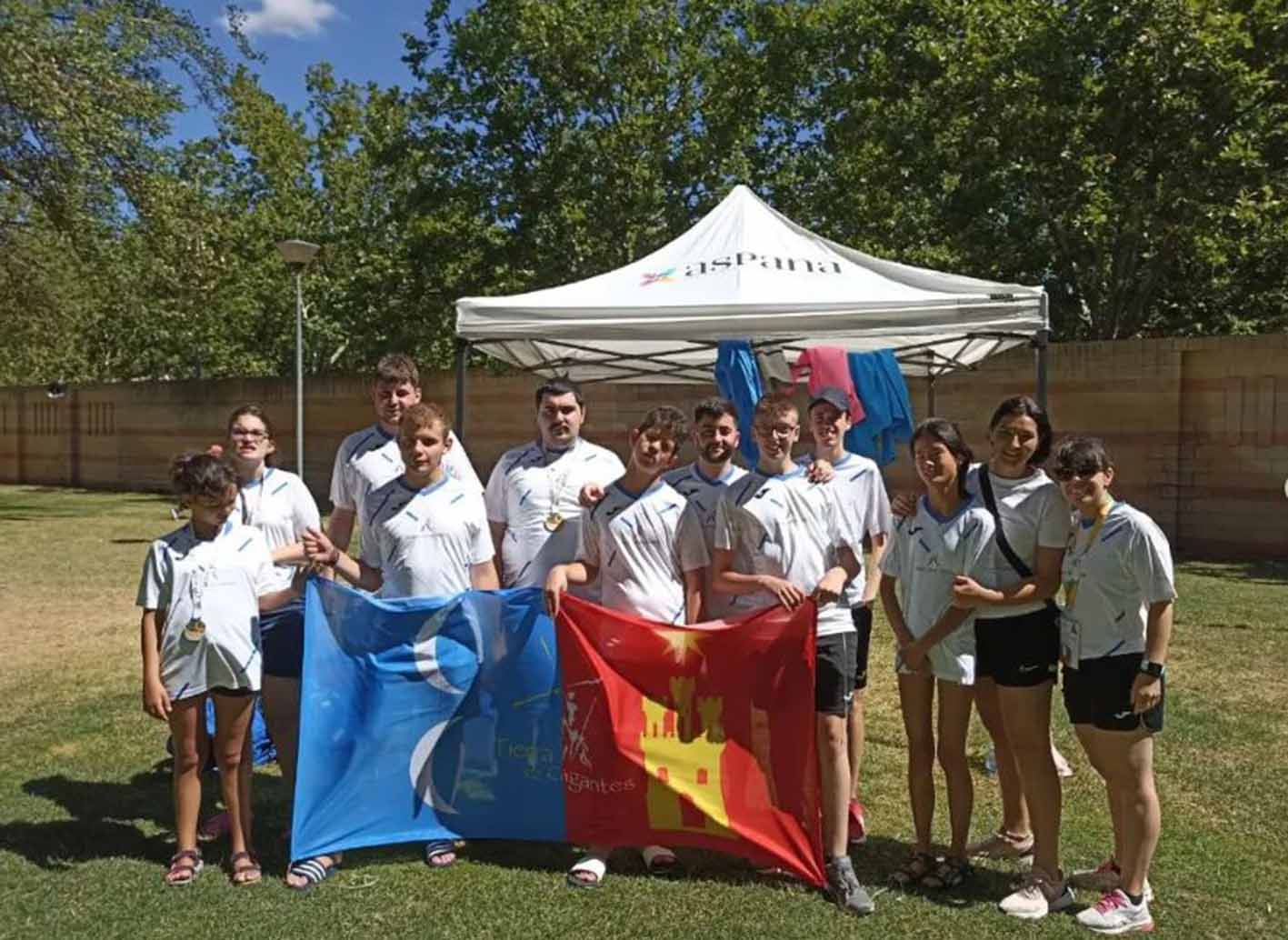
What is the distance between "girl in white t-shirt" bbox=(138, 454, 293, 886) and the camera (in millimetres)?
3842

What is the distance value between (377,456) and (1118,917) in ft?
10.4

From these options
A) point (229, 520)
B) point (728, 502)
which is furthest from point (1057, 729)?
point (229, 520)

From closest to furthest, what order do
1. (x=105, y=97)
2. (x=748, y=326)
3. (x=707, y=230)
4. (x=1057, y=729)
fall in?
1. (x=748, y=326)
2. (x=1057, y=729)
3. (x=707, y=230)
4. (x=105, y=97)

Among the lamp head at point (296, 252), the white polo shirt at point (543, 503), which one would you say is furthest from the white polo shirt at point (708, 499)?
the lamp head at point (296, 252)

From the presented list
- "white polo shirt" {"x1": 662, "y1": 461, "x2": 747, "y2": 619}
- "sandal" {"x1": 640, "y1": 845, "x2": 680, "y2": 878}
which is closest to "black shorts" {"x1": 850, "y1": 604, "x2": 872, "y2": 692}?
"white polo shirt" {"x1": 662, "y1": 461, "x2": 747, "y2": 619}

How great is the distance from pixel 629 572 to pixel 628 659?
32 cm

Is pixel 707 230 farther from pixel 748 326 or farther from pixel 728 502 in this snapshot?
pixel 728 502

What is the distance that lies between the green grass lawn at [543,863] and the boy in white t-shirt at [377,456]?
1.31m

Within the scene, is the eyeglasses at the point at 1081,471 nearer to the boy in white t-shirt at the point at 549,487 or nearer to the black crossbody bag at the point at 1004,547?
the black crossbody bag at the point at 1004,547

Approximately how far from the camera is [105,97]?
16.3m

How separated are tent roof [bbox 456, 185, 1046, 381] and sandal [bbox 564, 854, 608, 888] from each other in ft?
8.17

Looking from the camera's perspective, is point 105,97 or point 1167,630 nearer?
point 1167,630

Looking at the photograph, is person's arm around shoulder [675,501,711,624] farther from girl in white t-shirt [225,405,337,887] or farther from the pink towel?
the pink towel

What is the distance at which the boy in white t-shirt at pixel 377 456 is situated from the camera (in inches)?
177
